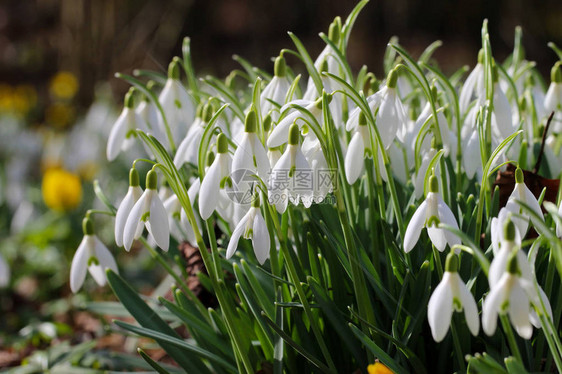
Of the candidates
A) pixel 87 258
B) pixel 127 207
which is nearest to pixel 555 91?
pixel 127 207

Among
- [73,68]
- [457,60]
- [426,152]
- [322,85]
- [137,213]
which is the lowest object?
[137,213]

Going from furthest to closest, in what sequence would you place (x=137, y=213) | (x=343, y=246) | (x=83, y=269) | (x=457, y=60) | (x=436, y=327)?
1. (x=457, y=60)
2. (x=83, y=269)
3. (x=343, y=246)
4. (x=137, y=213)
5. (x=436, y=327)

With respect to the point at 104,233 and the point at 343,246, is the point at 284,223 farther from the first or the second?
→ the point at 104,233

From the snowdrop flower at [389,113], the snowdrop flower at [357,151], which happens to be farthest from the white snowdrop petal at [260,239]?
the snowdrop flower at [389,113]

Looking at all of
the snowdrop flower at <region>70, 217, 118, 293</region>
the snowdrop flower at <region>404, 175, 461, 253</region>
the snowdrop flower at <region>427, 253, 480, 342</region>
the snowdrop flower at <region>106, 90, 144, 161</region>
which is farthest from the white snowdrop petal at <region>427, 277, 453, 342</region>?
the snowdrop flower at <region>106, 90, 144, 161</region>

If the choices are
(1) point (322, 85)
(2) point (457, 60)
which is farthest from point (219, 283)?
(2) point (457, 60)

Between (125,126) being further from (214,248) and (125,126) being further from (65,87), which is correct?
(65,87)
